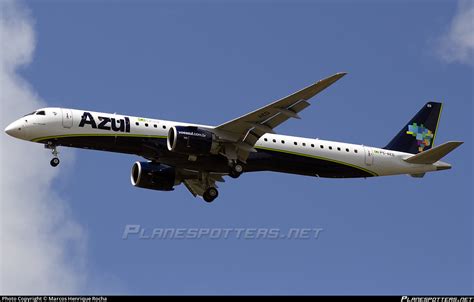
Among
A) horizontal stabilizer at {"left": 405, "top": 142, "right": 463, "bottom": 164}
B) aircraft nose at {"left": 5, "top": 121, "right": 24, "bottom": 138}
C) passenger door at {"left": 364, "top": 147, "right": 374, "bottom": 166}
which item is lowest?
aircraft nose at {"left": 5, "top": 121, "right": 24, "bottom": 138}

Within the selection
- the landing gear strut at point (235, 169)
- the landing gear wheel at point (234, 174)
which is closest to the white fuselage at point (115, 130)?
the landing gear strut at point (235, 169)

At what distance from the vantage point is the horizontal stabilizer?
50.0m

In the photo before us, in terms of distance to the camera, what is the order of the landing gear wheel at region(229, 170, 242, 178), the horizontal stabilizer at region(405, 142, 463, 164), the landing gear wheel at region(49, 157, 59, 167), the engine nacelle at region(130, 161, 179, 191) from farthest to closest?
the engine nacelle at region(130, 161, 179, 191) → the horizontal stabilizer at region(405, 142, 463, 164) → the landing gear wheel at region(229, 170, 242, 178) → the landing gear wheel at region(49, 157, 59, 167)

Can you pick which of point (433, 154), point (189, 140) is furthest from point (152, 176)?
point (433, 154)

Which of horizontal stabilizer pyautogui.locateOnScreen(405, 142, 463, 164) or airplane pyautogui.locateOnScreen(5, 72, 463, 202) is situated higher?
horizontal stabilizer pyautogui.locateOnScreen(405, 142, 463, 164)

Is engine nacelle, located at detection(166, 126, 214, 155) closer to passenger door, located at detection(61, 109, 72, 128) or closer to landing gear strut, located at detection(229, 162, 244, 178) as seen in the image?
landing gear strut, located at detection(229, 162, 244, 178)

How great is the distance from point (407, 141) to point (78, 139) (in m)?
20.1

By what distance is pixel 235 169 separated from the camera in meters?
48.9

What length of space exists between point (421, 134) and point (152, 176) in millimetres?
16711

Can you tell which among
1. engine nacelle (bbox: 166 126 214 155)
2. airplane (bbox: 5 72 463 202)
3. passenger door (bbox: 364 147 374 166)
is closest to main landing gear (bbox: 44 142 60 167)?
airplane (bbox: 5 72 463 202)

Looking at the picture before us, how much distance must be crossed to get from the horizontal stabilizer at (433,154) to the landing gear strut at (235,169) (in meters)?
10.6

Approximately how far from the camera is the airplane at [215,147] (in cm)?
4719

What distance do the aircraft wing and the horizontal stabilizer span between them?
9210mm

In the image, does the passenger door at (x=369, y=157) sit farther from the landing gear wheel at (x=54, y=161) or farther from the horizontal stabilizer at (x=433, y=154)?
the landing gear wheel at (x=54, y=161)
